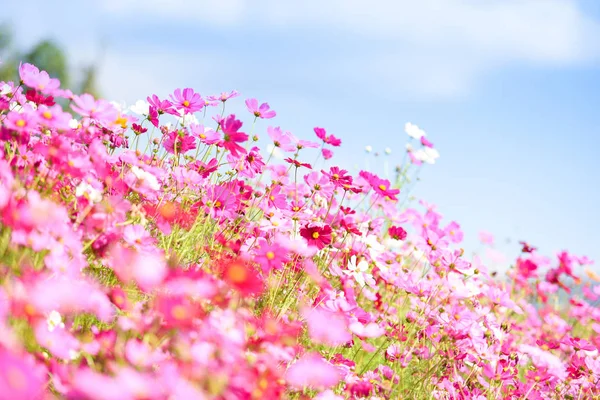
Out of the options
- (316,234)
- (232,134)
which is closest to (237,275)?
(232,134)

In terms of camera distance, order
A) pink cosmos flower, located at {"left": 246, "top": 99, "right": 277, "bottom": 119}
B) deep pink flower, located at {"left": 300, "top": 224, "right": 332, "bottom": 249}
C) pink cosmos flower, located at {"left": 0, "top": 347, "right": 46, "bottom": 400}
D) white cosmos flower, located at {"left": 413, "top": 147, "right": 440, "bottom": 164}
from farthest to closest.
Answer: white cosmos flower, located at {"left": 413, "top": 147, "right": 440, "bottom": 164} < pink cosmos flower, located at {"left": 246, "top": 99, "right": 277, "bottom": 119} < deep pink flower, located at {"left": 300, "top": 224, "right": 332, "bottom": 249} < pink cosmos flower, located at {"left": 0, "top": 347, "right": 46, "bottom": 400}

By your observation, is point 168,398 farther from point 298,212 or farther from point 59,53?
point 59,53

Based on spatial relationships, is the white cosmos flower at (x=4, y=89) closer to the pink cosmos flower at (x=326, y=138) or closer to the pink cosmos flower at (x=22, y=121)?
the pink cosmos flower at (x=22, y=121)

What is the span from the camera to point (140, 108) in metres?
2.29

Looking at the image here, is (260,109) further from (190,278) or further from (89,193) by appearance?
(190,278)

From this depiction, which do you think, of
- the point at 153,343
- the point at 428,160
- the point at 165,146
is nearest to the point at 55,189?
the point at 165,146

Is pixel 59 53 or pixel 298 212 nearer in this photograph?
pixel 298 212

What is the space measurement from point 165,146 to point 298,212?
23.5 inches

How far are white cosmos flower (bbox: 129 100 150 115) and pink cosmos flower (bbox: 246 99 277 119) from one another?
1.41ft

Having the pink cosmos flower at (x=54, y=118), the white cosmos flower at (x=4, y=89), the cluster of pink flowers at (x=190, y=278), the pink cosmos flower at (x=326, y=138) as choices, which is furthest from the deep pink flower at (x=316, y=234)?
the white cosmos flower at (x=4, y=89)

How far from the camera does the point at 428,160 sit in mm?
3457

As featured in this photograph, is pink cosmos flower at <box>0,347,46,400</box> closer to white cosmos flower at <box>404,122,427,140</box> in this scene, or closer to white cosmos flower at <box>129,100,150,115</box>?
white cosmos flower at <box>129,100,150,115</box>

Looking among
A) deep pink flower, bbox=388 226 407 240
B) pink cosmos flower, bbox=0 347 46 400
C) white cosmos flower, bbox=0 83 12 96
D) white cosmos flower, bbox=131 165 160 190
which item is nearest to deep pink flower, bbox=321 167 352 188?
deep pink flower, bbox=388 226 407 240

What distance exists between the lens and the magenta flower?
211 centimetres
